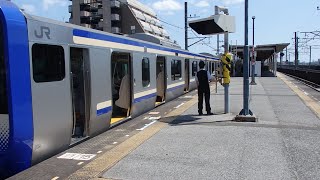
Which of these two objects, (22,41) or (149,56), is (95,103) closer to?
(22,41)

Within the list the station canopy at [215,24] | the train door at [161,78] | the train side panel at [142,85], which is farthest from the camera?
the train door at [161,78]

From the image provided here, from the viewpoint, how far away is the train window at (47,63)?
5.91 meters

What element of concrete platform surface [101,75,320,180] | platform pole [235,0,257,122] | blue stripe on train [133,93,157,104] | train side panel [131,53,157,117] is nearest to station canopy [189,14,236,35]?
platform pole [235,0,257,122]

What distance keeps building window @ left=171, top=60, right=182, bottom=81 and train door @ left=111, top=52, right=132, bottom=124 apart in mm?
5258

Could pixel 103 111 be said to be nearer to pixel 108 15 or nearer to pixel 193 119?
pixel 193 119

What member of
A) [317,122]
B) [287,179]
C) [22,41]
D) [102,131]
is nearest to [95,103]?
[102,131]

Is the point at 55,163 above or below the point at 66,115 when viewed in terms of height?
below

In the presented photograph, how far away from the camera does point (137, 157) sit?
6.83 meters

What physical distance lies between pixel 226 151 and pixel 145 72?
18.7ft

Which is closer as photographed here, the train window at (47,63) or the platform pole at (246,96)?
the train window at (47,63)

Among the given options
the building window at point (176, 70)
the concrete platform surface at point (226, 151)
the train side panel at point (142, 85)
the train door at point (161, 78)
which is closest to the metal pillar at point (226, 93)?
the concrete platform surface at point (226, 151)

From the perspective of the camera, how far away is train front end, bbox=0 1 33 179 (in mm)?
5285

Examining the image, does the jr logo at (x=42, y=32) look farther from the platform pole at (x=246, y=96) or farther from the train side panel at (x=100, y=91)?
the platform pole at (x=246, y=96)

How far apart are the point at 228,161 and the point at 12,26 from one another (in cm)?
407
